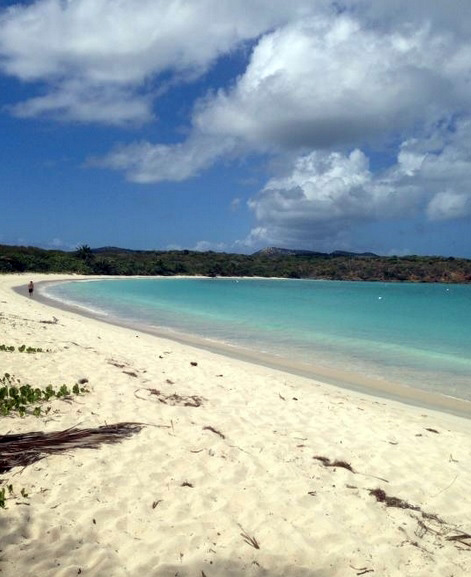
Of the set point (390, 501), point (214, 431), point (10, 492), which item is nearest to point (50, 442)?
point (10, 492)

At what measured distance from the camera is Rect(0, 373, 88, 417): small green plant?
6192 mm

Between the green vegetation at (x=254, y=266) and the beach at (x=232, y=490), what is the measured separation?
77.8 metres

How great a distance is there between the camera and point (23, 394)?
21.7 ft

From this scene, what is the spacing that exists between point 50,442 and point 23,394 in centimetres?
172

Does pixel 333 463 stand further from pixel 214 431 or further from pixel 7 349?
pixel 7 349

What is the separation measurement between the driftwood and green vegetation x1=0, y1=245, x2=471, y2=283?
78413 millimetres

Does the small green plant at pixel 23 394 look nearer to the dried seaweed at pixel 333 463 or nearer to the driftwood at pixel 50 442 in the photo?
the driftwood at pixel 50 442

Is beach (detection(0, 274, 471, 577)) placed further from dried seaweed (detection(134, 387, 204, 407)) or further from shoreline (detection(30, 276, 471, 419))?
shoreline (detection(30, 276, 471, 419))

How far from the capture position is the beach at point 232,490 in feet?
11.9

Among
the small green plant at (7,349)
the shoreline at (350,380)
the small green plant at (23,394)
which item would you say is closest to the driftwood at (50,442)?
the small green plant at (23,394)

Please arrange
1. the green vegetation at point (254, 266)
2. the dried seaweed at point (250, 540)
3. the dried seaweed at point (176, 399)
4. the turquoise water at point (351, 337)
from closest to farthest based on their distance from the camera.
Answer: the dried seaweed at point (250, 540) < the dried seaweed at point (176, 399) < the turquoise water at point (351, 337) < the green vegetation at point (254, 266)

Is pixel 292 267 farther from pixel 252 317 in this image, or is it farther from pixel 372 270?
pixel 252 317

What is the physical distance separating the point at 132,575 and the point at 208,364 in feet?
27.1

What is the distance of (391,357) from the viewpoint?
15.7 m
